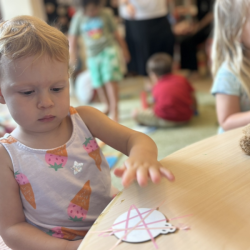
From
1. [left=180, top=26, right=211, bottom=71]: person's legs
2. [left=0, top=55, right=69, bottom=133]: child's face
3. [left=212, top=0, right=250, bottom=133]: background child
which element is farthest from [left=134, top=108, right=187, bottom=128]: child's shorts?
[left=180, top=26, right=211, bottom=71]: person's legs

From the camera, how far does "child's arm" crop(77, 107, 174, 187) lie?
454 millimetres

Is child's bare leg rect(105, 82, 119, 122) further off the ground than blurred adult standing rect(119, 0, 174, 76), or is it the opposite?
blurred adult standing rect(119, 0, 174, 76)

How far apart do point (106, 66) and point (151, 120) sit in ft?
1.87

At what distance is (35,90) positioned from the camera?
60 cm

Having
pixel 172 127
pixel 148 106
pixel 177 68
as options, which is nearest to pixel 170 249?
pixel 172 127

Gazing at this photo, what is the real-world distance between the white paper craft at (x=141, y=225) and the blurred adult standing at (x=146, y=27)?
9.35 feet

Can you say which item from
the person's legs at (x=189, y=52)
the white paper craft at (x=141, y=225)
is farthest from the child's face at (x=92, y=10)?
the white paper craft at (x=141, y=225)

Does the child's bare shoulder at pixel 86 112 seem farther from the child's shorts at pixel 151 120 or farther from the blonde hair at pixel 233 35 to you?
the child's shorts at pixel 151 120

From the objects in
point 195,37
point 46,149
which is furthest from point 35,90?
point 195,37

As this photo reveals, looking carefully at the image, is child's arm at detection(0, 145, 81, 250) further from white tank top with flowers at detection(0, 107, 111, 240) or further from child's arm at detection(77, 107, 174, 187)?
child's arm at detection(77, 107, 174, 187)

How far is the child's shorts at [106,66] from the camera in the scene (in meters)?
2.33

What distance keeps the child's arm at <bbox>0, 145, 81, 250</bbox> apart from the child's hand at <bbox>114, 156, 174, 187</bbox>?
0.21 m

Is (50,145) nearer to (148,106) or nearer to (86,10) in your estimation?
(86,10)

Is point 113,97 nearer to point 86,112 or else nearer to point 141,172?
point 86,112
